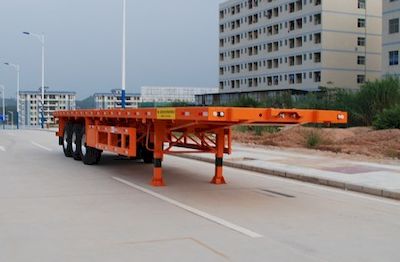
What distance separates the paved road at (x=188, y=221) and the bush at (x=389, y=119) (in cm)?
1276

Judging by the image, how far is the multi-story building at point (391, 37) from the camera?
6338cm

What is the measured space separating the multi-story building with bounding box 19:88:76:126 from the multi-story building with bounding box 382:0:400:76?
4004cm

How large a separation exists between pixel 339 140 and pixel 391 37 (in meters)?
44.4

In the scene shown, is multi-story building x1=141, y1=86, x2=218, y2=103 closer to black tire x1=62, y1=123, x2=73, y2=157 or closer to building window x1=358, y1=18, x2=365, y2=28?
building window x1=358, y1=18, x2=365, y2=28

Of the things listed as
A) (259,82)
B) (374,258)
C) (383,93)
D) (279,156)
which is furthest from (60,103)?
(374,258)

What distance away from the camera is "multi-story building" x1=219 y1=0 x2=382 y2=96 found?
8212 cm

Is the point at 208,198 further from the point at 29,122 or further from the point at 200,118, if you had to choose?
the point at 29,122

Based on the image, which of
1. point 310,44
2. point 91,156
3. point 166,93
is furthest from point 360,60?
point 91,156

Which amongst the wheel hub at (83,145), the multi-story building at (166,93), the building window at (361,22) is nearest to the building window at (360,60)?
the building window at (361,22)

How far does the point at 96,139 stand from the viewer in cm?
1524

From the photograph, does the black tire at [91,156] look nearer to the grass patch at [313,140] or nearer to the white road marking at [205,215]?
the white road marking at [205,215]

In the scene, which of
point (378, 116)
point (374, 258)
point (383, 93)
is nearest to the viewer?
point (374, 258)

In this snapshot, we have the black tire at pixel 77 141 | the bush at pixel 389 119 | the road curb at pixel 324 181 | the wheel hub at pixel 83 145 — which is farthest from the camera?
the bush at pixel 389 119

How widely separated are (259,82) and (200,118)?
87319 millimetres
